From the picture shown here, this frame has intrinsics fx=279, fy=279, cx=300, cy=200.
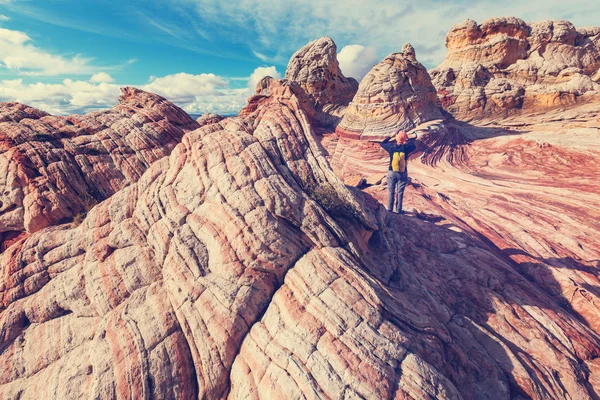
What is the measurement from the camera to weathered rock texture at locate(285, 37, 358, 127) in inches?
1700

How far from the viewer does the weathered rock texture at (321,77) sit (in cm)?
4319

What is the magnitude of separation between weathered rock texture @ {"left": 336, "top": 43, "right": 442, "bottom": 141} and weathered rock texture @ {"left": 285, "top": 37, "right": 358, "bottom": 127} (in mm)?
5977

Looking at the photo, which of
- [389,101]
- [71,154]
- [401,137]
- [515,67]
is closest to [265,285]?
[401,137]

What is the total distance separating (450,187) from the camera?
25297mm

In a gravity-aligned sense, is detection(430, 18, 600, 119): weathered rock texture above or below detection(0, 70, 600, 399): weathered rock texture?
above

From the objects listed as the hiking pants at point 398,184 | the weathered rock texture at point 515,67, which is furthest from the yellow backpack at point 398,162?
the weathered rock texture at point 515,67

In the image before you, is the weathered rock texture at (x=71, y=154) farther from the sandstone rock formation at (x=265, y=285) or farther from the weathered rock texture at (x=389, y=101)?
the weathered rock texture at (x=389, y=101)

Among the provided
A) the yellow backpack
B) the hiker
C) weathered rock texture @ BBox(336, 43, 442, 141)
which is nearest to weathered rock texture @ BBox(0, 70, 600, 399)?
the hiker

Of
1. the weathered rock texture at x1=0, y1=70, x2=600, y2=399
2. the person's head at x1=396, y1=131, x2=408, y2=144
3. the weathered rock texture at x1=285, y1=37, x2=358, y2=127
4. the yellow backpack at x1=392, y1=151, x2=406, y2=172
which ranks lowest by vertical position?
the weathered rock texture at x1=0, y1=70, x2=600, y2=399

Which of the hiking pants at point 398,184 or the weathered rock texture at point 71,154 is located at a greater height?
the weathered rock texture at point 71,154

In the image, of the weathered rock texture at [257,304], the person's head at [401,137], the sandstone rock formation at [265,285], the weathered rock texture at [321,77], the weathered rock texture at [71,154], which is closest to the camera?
the weathered rock texture at [257,304]

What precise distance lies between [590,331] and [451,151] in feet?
80.7

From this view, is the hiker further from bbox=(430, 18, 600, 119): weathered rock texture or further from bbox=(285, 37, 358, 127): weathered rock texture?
bbox=(430, 18, 600, 119): weathered rock texture

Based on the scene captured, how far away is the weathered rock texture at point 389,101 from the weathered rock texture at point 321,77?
19.6 ft
